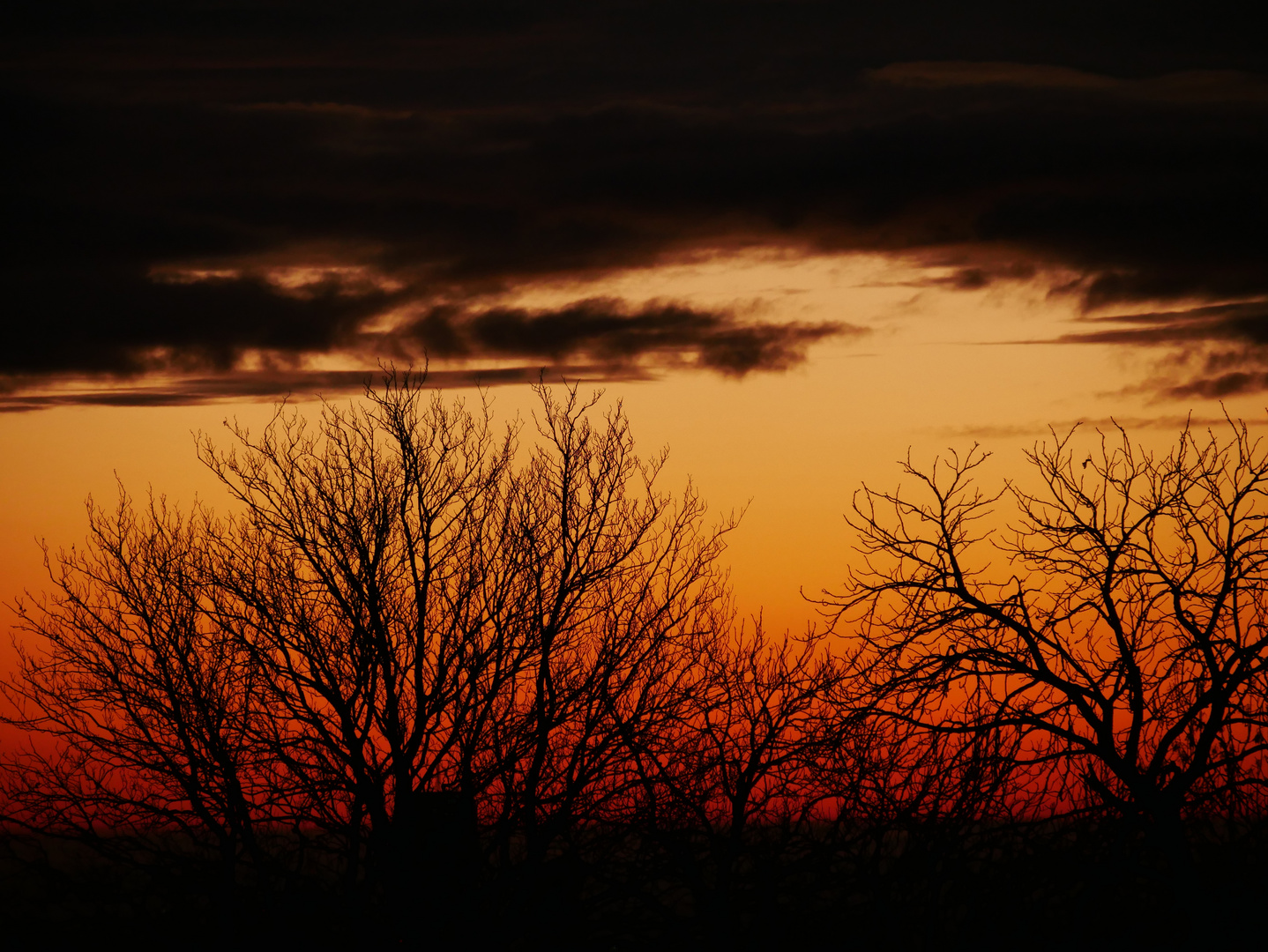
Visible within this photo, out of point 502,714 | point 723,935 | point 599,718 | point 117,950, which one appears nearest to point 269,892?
point 117,950

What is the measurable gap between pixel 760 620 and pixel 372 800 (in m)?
7.38

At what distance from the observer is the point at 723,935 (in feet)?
55.8

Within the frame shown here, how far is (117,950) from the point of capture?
16.2 m

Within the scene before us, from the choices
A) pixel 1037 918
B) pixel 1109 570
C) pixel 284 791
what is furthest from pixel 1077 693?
pixel 284 791

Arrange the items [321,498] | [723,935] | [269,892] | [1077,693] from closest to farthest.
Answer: [1077,693] < [269,892] < [723,935] < [321,498]

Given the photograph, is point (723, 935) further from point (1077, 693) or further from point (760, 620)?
point (1077, 693)

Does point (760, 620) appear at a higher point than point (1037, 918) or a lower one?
higher

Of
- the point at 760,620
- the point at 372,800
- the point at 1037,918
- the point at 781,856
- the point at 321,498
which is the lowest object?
the point at 1037,918

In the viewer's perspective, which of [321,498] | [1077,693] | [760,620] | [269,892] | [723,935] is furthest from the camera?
[760,620]

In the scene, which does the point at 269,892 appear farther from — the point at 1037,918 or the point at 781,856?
the point at 1037,918

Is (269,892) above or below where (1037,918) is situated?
above

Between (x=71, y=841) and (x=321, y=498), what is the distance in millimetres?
5872

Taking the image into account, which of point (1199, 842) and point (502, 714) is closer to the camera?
point (1199, 842)

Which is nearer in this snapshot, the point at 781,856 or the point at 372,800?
the point at 372,800
